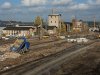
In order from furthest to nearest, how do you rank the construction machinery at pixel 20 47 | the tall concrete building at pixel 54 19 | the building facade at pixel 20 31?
the tall concrete building at pixel 54 19 < the building facade at pixel 20 31 < the construction machinery at pixel 20 47

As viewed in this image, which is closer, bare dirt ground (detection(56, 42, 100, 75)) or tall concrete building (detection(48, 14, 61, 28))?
bare dirt ground (detection(56, 42, 100, 75))

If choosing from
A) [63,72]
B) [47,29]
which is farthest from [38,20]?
[63,72]

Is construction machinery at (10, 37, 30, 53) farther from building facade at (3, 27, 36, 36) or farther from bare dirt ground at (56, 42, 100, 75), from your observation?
building facade at (3, 27, 36, 36)

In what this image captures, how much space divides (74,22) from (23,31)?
5471 centimetres

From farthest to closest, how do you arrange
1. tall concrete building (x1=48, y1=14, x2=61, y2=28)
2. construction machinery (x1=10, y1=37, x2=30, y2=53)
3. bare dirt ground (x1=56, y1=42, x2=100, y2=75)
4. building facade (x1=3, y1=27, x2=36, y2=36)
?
tall concrete building (x1=48, y1=14, x2=61, y2=28)
building facade (x1=3, y1=27, x2=36, y2=36)
construction machinery (x1=10, y1=37, x2=30, y2=53)
bare dirt ground (x1=56, y1=42, x2=100, y2=75)

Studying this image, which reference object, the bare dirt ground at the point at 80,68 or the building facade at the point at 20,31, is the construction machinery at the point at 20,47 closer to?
the bare dirt ground at the point at 80,68

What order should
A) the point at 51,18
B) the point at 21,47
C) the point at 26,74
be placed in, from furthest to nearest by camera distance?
the point at 51,18 < the point at 21,47 < the point at 26,74

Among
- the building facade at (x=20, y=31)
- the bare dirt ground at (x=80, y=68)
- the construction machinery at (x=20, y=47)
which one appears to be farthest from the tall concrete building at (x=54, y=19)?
the bare dirt ground at (x=80, y=68)

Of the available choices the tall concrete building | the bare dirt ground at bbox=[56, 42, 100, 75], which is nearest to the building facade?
the tall concrete building

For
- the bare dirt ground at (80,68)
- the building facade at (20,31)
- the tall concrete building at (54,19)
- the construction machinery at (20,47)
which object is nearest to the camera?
the bare dirt ground at (80,68)

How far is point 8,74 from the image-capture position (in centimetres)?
1873

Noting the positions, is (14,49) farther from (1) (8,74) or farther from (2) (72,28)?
(2) (72,28)

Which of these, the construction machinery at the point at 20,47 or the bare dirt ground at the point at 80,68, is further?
the construction machinery at the point at 20,47

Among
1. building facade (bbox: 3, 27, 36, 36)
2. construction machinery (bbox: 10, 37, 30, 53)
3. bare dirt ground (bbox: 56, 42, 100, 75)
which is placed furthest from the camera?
building facade (bbox: 3, 27, 36, 36)
